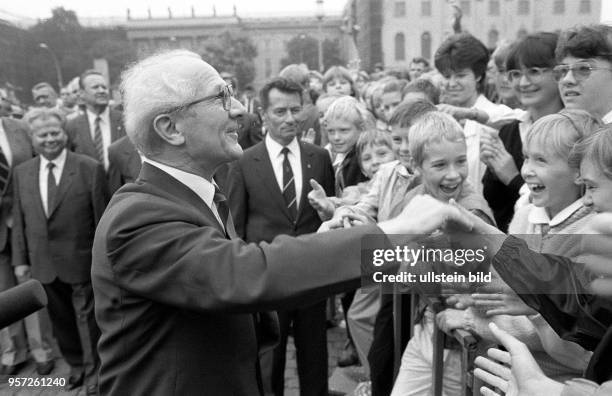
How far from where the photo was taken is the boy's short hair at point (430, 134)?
9.64ft

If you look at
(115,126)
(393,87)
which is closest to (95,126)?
(115,126)

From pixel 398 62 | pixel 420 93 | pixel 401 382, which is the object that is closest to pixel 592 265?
pixel 401 382

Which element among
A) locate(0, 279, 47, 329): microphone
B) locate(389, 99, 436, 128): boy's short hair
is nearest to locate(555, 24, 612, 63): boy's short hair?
locate(389, 99, 436, 128): boy's short hair

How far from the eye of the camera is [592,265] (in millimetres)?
1317

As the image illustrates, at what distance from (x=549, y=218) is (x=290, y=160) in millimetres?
2495

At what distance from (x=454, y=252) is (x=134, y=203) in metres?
1.07

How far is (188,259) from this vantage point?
1.70 meters

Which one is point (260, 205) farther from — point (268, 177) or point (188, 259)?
point (188, 259)

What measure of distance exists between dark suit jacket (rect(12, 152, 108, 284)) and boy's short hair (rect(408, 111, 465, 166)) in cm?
336

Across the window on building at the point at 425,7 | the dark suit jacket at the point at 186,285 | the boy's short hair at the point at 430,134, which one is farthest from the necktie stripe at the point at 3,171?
the window on building at the point at 425,7

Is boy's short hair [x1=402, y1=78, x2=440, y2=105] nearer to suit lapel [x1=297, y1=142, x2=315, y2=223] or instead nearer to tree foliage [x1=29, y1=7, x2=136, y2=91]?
suit lapel [x1=297, y1=142, x2=315, y2=223]

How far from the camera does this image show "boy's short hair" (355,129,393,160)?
4.64 m

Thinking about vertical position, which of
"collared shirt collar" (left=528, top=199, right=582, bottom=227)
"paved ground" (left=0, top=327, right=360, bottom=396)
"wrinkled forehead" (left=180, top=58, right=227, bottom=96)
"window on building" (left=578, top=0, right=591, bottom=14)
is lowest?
"paved ground" (left=0, top=327, right=360, bottom=396)

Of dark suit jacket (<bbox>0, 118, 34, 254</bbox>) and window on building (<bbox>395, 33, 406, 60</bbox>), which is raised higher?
window on building (<bbox>395, 33, 406, 60</bbox>)
